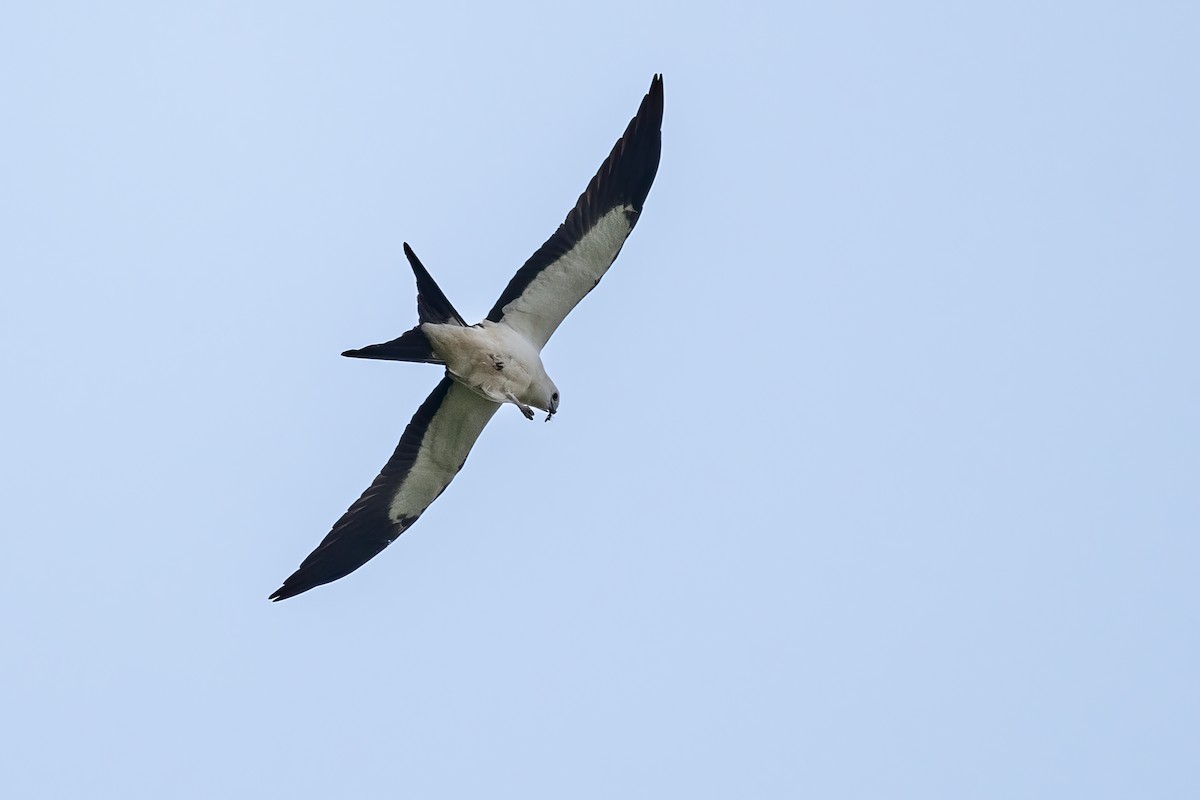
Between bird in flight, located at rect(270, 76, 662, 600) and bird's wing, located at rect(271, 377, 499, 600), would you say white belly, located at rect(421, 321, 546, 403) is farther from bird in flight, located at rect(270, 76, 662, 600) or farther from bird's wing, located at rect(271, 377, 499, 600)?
bird's wing, located at rect(271, 377, 499, 600)

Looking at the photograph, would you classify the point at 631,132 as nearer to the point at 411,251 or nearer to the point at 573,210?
the point at 573,210

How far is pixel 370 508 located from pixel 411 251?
3.12m

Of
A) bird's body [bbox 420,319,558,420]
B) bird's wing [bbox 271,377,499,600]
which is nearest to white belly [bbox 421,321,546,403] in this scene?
bird's body [bbox 420,319,558,420]

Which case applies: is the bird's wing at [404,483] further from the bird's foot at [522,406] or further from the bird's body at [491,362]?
the bird's foot at [522,406]

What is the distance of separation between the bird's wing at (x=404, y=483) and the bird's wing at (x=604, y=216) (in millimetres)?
1264

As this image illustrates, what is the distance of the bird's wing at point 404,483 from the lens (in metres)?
14.5

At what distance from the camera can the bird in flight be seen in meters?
13.6

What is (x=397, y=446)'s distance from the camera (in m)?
14.7

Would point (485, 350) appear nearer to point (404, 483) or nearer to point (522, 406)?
point (522, 406)

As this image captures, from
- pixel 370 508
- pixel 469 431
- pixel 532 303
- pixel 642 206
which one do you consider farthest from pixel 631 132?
pixel 370 508

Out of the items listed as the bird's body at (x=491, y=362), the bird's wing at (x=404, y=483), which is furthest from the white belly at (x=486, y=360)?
the bird's wing at (x=404, y=483)

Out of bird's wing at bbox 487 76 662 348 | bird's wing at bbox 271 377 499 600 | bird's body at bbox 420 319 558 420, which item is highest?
bird's wing at bbox 487 76 662 348

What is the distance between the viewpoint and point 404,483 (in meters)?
14.7

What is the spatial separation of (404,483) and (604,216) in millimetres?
3307
